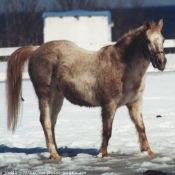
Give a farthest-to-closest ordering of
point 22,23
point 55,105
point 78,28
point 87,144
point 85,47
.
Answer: point 22,23 → point 78,28 → point 85,47 → point 87,144 → point 55,105

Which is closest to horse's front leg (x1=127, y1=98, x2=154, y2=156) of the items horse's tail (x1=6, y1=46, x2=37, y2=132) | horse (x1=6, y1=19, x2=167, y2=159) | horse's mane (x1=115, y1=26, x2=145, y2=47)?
horse (x1=6, y1=19, x2=167, y2=159)

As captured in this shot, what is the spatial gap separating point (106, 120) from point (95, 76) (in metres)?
0.49

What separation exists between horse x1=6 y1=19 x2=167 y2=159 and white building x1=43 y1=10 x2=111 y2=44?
455 inches

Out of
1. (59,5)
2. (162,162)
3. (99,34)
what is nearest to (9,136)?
(162,162)

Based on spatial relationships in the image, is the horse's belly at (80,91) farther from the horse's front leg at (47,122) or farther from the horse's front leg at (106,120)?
the horse's front leg at (47,122)

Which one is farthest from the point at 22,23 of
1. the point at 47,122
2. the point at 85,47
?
the point at 47,122

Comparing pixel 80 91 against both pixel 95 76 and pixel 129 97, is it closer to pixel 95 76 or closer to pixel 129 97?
pixel 95 76

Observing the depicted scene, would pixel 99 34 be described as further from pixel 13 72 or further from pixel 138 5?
pixel 13 72

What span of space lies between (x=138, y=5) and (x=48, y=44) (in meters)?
20.6

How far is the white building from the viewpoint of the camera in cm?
1978

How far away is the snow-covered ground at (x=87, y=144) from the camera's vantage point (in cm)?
687

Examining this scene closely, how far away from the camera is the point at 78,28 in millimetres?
19875

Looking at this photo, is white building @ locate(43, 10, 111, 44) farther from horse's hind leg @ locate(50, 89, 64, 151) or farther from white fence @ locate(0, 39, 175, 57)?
horse's hind leg @ locate(50, 89, 64, 151)

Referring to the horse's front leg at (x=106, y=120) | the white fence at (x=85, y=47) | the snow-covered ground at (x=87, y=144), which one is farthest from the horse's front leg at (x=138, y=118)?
the white fence at (x=85, y=47)
